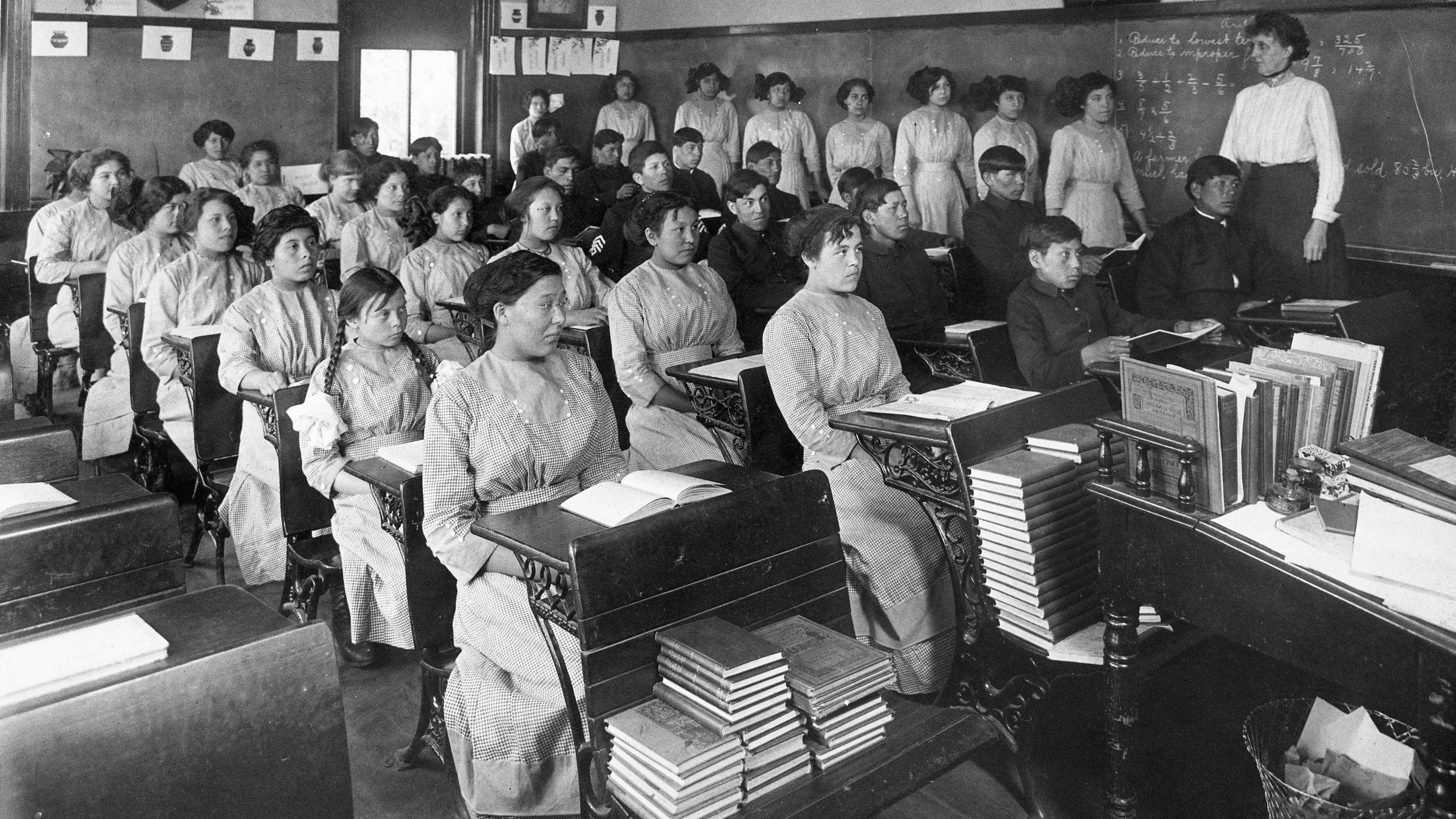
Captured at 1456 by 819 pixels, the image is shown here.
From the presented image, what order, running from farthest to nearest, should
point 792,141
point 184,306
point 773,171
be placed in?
point 792,141, point 773,171, point 184,306

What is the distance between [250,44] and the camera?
8.84 meters

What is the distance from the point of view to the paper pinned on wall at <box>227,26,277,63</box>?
877 centimetres

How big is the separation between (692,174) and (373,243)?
1.99 m

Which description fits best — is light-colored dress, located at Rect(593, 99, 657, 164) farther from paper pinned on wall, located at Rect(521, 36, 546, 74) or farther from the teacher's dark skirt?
the teacher's dark skirt

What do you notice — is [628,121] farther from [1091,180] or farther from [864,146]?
[1091,180]

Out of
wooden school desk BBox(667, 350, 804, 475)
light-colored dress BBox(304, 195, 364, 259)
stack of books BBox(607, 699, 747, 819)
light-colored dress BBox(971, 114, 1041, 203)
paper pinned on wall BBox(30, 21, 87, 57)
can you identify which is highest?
paper pinned on wall BBox(30, 21, 87, 57)

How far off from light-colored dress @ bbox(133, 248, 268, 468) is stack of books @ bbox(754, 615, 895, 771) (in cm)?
280

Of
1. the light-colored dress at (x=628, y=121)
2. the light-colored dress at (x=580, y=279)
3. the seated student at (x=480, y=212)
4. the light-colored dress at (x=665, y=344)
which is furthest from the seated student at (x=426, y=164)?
the light-colored dress at (x=665, y=344)

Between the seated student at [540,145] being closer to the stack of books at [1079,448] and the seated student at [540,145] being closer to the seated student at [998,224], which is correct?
the seated student at [998,224]

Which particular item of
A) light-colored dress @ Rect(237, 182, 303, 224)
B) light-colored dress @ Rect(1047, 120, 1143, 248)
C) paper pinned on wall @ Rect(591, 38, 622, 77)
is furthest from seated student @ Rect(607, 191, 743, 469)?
paper pinned on wall @ Rect(591, 38, 622, 77)

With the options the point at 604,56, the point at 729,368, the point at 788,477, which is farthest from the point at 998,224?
the point at 604,56

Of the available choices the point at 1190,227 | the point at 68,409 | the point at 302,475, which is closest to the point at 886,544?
the point at 302,475

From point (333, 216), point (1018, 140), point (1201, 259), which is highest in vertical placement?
point (1018, 140)

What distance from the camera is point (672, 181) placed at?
6430 mm
